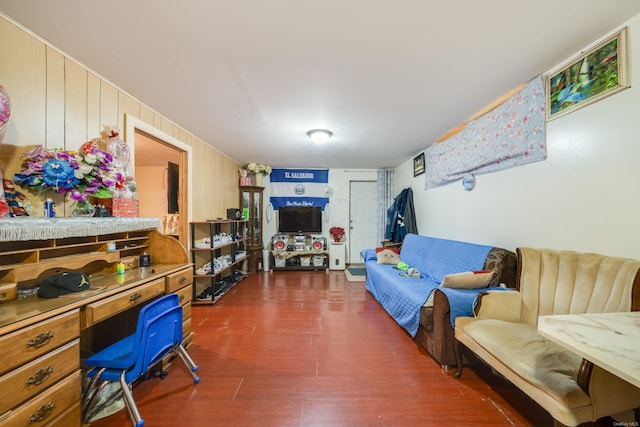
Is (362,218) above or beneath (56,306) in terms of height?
→ above

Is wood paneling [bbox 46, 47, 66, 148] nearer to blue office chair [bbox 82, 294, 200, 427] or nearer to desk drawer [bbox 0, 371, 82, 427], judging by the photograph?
blue office chair [bbox 82, 294, 200, 427]

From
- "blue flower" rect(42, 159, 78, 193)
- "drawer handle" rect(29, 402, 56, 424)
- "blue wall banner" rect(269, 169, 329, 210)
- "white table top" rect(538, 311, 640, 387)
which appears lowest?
"drawer handle" rect(29, 402, 56, 424)

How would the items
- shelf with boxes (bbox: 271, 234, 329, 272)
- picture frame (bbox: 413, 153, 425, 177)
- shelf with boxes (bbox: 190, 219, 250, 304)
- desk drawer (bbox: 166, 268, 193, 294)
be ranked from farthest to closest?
shelf with boxes (bbox: 271, 234, 329, 272)
picture frame (bbox: 413, 153, 425, 177)
shelf with boxes (bbox: 190, 219, 250, 304)
desk drawer (bbox: 166, 268, 193, 294)

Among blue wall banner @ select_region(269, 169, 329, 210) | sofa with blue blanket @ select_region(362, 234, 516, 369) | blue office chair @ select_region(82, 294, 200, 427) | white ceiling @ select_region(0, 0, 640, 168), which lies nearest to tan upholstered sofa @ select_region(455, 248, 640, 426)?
sofa with blue blanket @ select_region(362, 234, 516, 369)

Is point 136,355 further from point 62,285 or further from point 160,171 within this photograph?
point 160,171

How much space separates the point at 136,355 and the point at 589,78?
334cm

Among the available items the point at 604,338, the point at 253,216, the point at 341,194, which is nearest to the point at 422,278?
the point at 604,338

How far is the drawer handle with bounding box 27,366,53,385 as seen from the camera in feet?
3.24

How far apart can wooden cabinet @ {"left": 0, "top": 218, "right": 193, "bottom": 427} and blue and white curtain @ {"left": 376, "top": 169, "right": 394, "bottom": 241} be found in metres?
4.40

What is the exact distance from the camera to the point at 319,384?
1673mm

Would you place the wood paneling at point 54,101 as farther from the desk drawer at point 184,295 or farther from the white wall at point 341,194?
the white wall at point 341,194

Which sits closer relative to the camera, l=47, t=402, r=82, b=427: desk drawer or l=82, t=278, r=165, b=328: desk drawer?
l=47, t=402, r=82, b=427: desk drawer

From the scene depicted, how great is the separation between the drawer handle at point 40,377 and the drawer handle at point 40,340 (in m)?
0.12

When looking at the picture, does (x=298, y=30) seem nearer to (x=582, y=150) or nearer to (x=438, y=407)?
(x=582, y=150)
